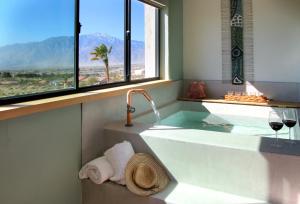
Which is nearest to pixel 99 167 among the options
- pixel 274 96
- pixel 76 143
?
pixel 76 143

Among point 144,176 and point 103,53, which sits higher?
point 103,53

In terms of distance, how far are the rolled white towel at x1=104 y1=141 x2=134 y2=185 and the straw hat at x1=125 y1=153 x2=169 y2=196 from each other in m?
0.06

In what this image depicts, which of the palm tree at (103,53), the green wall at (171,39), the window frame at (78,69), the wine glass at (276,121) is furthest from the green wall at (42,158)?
the green wall at (171,39)

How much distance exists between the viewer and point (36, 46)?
1.79 m

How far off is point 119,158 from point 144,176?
233 millimetres

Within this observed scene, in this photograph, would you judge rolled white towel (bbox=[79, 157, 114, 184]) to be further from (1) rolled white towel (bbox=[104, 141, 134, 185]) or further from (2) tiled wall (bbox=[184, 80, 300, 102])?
(2) tiled wall (bbox=[184, 80, 300, 102])

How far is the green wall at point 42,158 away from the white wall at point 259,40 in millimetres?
2868

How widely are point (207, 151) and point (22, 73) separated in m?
1.30

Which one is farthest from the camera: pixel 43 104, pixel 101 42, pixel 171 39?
pixel 171 39

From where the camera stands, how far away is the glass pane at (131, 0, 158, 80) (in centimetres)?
314

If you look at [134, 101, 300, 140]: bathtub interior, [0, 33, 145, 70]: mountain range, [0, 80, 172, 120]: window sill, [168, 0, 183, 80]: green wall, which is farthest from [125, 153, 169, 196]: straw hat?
[168, 0, 183, 80]: green wall

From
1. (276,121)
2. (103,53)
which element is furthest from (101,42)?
(276,121)

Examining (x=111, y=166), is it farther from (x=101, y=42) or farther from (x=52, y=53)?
(x=101, y=42)

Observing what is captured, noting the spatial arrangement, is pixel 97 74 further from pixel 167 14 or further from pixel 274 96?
pixel 274 96
